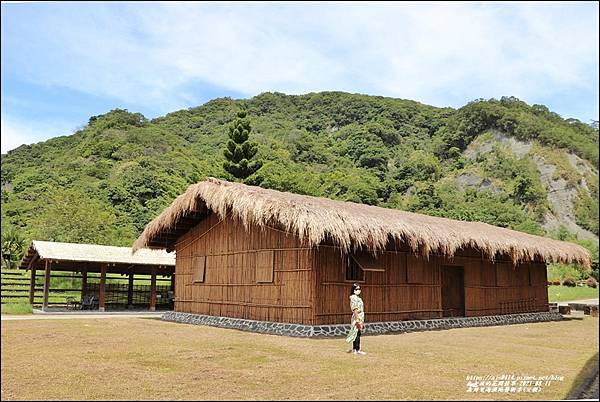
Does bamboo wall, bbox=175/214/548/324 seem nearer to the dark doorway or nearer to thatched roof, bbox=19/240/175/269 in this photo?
the dark doorway

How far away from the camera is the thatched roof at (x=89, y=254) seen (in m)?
17.3

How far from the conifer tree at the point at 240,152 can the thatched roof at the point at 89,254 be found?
14.8 metres

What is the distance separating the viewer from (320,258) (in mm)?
11281

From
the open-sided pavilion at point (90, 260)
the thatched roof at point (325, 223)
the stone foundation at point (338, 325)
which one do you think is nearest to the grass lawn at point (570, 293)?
the stone foundation at point (338, 325)

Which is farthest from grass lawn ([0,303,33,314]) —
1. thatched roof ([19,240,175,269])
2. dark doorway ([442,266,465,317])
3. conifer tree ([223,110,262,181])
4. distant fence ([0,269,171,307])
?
conifer tree ([223,110,262,181])

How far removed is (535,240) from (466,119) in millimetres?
54730

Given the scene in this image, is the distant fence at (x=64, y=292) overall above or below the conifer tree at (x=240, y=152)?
below

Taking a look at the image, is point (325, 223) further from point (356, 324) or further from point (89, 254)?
point (89, 254)

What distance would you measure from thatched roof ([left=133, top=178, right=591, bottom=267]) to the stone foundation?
5.81 feet

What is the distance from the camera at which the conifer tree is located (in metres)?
34.6

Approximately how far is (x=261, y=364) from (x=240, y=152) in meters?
28.4

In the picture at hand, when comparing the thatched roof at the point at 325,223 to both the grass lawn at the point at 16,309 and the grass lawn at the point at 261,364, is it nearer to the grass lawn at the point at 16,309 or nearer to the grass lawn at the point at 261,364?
the grass lawn at the point at 261,364

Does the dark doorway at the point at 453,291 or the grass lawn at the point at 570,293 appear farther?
the grass lawn at the point at 570,293

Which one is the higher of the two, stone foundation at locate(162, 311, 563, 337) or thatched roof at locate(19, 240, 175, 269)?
thatched roof at locate(19, 240, 175, 269)
